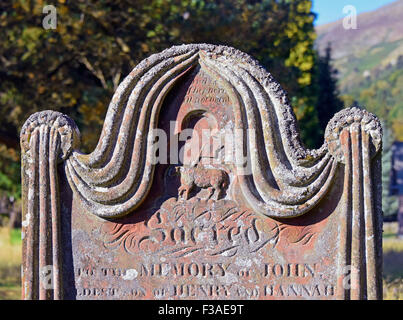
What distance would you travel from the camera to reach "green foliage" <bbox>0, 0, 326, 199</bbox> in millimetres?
11344

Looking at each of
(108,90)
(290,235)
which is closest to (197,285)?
(290,235)

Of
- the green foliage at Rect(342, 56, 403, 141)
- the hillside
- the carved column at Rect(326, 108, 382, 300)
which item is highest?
the hillside

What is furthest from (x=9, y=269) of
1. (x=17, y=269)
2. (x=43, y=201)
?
(x=43, y=201)

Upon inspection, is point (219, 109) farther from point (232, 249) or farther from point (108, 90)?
point (108, 90)

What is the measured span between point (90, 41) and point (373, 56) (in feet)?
238

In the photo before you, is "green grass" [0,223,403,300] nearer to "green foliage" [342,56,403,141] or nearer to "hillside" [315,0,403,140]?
"green foliage" [342,56,403,141]

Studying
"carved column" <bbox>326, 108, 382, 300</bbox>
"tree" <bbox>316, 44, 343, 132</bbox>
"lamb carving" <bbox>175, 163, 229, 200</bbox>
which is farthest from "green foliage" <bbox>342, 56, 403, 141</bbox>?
"lamb carving" <bbox>175, 163, 229, 200</bbox>

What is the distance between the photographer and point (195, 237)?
536 centimetres

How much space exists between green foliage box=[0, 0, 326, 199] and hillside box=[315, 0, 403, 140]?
36104mm

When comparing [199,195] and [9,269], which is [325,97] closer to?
[9,269]

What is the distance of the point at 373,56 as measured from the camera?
79.9 meters

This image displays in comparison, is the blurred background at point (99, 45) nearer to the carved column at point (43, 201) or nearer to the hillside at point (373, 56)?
the carved column at point (43, 201)

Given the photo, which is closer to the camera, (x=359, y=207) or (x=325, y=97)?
(x=359, y=207)

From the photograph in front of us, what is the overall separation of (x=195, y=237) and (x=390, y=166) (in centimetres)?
2122
